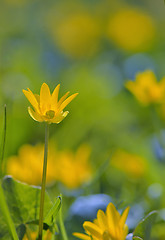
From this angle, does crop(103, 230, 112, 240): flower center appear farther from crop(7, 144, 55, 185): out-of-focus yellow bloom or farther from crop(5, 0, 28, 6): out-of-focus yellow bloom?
crop(5, 0, 28, 6): out-of-focus yellow bloom

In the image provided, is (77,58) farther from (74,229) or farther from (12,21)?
(74,229)

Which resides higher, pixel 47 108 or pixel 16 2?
pixel 16 2

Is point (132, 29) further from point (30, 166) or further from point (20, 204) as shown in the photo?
point (20, 204)

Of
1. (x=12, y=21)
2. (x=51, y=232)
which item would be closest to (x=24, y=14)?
(x=12, y=21)


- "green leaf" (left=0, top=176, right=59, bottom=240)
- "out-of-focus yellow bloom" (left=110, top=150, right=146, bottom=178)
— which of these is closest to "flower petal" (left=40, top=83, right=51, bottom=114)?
"green leaf" (left=0, top=176, right=59, bottom=240)

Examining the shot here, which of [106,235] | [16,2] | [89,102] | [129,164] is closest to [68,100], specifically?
[106,235]

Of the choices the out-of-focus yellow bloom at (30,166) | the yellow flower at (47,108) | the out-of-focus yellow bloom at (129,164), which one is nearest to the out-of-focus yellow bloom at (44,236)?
the yellow flower at (47,108)

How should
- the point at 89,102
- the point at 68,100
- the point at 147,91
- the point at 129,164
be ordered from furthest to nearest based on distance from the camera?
the point at 89,102, the point at 129,164, the point at 147,91, the point at 68,100
